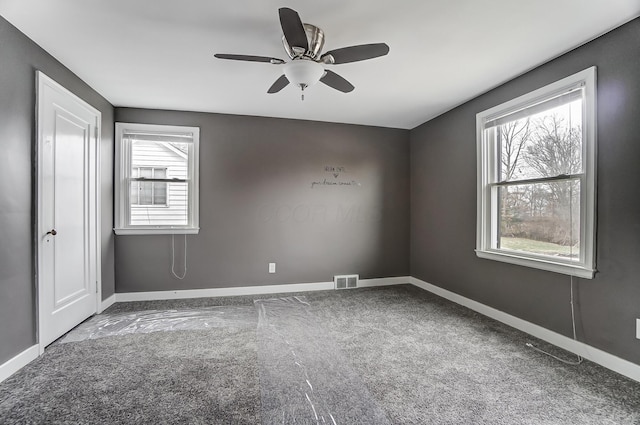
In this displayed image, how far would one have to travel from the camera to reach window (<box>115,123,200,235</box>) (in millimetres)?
3609

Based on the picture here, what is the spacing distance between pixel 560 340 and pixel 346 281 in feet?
7.99

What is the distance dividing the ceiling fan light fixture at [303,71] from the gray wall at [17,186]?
1.91 metres

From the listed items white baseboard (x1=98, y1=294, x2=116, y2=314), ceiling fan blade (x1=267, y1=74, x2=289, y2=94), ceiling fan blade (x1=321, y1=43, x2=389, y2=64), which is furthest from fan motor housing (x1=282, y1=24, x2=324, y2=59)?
white baseboard (x1=98, y1=294, x2=116, y2=314)

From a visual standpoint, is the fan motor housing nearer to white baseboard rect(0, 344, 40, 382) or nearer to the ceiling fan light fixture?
the ceiling fan light fixture

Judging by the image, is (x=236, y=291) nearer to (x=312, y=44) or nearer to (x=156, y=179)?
(x=156, y=179)

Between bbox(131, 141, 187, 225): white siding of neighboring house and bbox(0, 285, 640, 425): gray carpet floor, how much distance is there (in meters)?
1.54

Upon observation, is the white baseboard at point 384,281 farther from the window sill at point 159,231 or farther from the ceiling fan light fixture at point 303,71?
the ceiling fan light fixture at point 303,71

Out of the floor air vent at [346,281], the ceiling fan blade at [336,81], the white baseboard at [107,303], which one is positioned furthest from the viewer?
the floor air vent at [346,281]

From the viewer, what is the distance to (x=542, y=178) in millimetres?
2602

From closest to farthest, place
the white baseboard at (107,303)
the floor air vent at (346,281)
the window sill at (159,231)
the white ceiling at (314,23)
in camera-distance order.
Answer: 1. the white ceiling at (314,23)
2. the white baseboard at (107,303)
3. the window sill at (159,231)
4. the floor air vent at (346,281)

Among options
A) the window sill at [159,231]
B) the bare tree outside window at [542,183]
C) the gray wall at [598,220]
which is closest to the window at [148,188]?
the window sill at [159,231]

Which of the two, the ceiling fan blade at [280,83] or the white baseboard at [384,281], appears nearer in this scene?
the ceiling fan blade at [280,83]

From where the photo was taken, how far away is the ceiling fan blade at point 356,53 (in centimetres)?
185

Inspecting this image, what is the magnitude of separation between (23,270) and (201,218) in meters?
1.82
